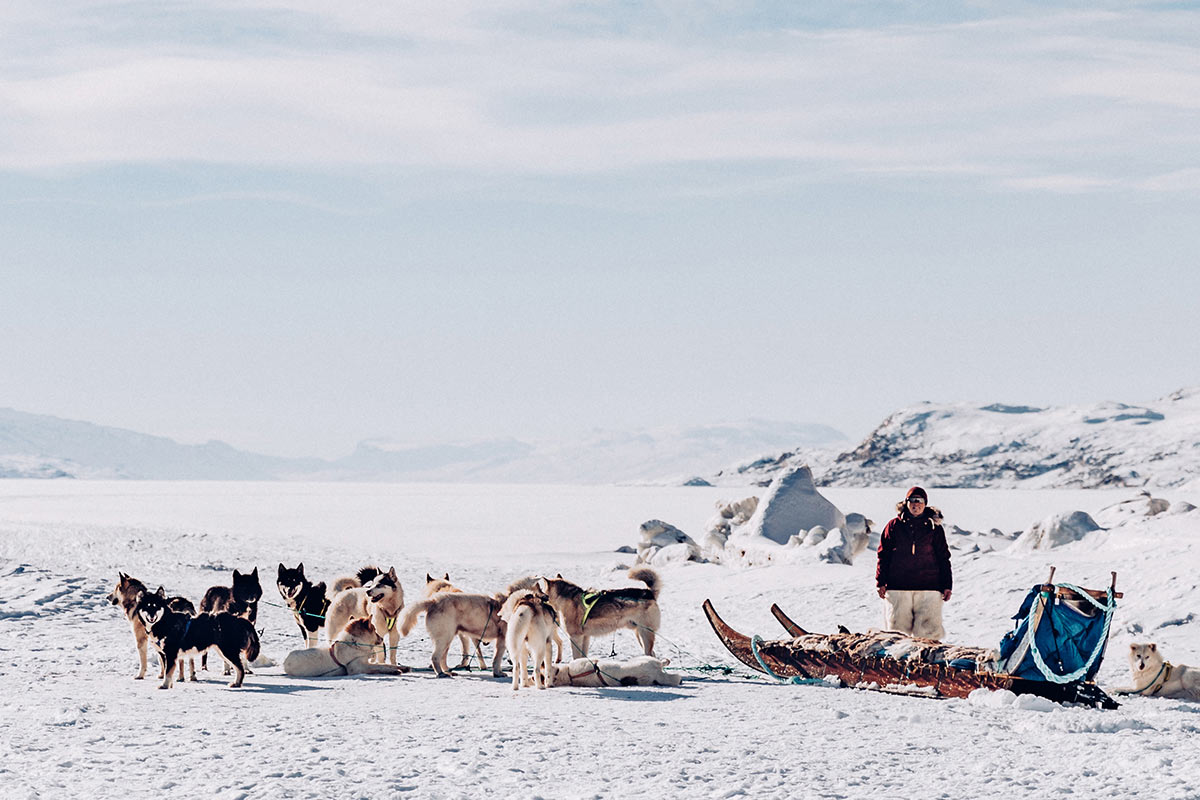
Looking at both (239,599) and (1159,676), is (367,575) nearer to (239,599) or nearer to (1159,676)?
(239,599)

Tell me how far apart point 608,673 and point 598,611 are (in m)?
1.10

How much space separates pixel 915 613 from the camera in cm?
983

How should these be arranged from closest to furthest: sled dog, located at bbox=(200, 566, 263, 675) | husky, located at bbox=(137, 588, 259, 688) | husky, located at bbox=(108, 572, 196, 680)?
husky, located at bbox=(137, 588, 259, 688)
husky, located at bbox=(108, 572, 196, 680)
sled dog, located at bbox=(200, 566, 263, 675)

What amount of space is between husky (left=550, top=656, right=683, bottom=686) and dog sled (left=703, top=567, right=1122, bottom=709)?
1.16m

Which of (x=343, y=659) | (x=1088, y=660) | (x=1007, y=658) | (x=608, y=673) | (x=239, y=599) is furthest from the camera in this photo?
(x=239, y=599)

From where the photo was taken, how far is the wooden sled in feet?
25.7

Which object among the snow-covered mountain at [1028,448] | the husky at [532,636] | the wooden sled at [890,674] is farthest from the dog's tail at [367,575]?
the snow-covered mountain at [1028,448]

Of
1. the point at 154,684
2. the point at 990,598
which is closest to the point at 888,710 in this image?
the point at 154,684

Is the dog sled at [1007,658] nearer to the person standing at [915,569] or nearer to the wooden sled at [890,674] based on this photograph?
the wooden sled at [890,674]

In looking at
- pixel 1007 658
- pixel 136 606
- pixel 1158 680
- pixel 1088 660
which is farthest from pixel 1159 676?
pixel 136 606

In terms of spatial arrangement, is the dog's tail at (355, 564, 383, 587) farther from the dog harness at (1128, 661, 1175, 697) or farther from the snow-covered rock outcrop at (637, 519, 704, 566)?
the snow-covered rock outcrop at (637, 519, 704, 566)

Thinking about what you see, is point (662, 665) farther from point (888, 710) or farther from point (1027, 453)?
point (1027, 453)

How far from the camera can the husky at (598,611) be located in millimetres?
9891

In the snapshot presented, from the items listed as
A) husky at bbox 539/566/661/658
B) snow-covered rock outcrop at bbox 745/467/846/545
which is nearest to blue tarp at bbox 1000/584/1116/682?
husky at bbox 539/566/661/658
